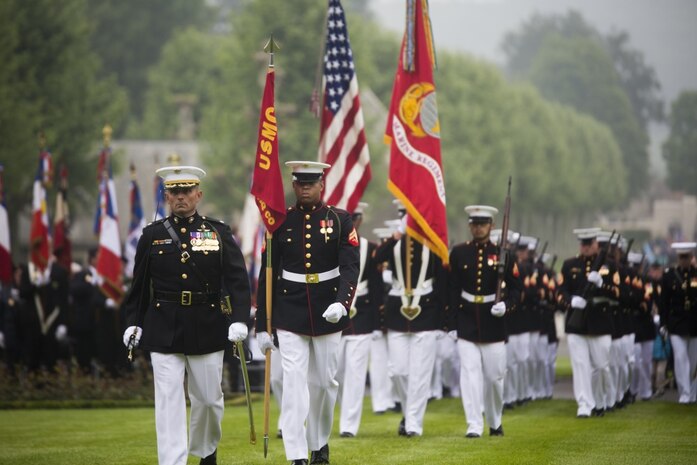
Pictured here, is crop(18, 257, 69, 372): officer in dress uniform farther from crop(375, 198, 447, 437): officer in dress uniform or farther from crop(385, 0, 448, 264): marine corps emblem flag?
crop(375, 198, 447, 437): officer in dress uniform

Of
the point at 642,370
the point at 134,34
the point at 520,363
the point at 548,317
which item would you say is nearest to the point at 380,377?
the point at 520,363

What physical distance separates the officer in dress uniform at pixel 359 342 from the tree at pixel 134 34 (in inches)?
2998

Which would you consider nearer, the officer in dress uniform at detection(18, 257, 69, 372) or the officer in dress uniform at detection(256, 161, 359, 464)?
the officer in dress uniform at detection(256, 161, 359, 464)

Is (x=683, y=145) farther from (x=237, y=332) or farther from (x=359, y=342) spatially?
(x=237, y=332)

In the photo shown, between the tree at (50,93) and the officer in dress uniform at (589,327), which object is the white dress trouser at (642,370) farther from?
the tree at (50,93)

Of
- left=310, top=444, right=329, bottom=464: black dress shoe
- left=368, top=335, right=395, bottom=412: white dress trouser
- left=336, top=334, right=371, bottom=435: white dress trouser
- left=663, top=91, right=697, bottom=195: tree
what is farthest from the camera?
left=663, top=91, right=697, bottom=195: tree

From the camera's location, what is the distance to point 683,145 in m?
146

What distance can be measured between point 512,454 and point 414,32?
607 cm

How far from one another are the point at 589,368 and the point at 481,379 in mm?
3306

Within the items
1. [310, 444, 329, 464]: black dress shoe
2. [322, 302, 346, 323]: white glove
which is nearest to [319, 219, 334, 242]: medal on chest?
[322, 302, 346, 323]: white glove

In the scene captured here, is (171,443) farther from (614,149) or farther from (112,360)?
(614,149)

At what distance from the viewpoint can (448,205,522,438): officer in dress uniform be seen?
50.3 feet

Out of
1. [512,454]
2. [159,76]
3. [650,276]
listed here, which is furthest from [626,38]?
[512,454]

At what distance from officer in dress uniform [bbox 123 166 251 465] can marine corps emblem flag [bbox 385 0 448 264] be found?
5016 millimetres
